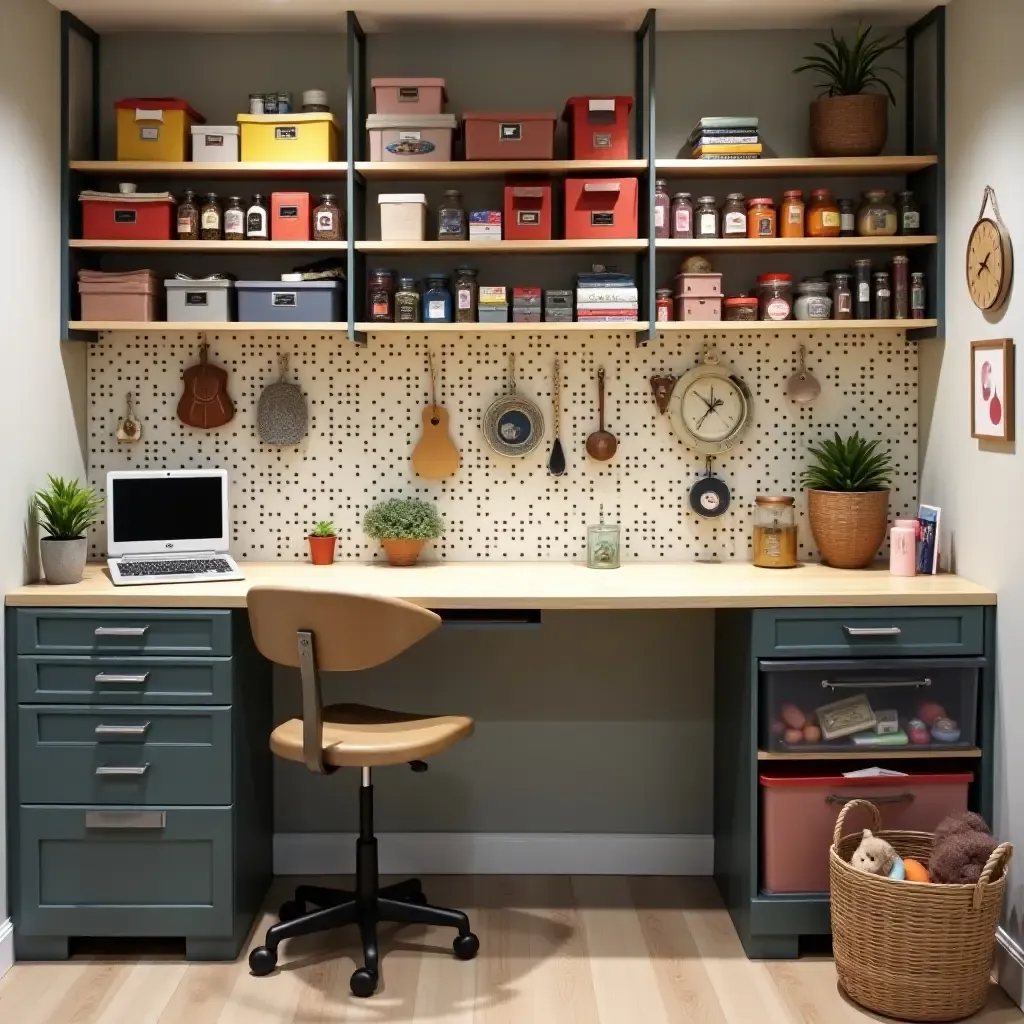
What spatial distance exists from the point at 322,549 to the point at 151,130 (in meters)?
1.30

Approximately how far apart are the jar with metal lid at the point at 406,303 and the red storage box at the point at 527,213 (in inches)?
12.5

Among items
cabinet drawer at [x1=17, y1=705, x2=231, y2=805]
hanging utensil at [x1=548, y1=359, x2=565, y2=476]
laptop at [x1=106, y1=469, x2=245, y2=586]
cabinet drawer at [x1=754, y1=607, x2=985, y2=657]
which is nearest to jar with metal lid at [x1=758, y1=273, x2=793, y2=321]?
hanging utensil at [x1=548, y1=359, x2=565, y2=476]

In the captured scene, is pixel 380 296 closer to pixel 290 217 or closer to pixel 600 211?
pixel 290 217

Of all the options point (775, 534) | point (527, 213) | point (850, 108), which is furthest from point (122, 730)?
point (850, 108)

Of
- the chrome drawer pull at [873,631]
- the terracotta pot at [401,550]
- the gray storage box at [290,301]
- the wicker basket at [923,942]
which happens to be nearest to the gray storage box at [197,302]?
the gray storage box at [290,301]

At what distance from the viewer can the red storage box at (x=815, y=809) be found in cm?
314

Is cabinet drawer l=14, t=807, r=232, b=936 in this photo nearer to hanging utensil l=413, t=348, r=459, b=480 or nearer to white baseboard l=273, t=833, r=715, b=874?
white baseboard l=273, t=833, r=715, b=874

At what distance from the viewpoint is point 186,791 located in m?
3.11

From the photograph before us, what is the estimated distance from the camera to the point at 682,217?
3.49 metres

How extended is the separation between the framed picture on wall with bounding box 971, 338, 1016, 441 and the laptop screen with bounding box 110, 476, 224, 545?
211 centimetres

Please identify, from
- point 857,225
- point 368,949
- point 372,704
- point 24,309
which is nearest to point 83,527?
point 24,309

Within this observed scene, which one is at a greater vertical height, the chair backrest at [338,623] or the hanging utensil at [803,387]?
the hanging utensil at [803,387]

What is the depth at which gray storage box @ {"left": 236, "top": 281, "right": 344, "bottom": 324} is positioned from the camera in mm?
3475

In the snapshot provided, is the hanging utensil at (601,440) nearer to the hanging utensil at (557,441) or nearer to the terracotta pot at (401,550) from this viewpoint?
the hanging utensil at (557,441)
